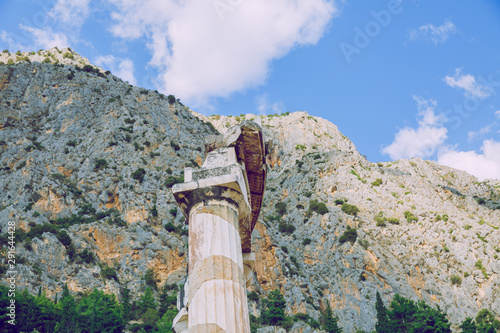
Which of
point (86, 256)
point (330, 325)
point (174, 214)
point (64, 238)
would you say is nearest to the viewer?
point (330, 325)

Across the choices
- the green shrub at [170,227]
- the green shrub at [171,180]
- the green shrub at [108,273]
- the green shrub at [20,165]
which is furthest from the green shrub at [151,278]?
the green shrub at [20,165]

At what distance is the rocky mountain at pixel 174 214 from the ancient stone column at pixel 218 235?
3195 centimetres

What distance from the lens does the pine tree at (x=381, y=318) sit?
3698cm

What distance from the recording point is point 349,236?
51750mm

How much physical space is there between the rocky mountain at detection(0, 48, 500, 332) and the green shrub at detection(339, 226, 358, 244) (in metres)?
0.12

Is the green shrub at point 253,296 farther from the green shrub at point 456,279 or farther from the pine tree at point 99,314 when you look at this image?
the green shrub at point 456,279

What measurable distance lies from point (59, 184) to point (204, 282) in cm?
4712

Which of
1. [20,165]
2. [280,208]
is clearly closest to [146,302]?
[20,165]

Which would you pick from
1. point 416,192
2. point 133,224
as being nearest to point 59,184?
point 133,224

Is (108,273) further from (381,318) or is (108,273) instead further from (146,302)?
(381,318)

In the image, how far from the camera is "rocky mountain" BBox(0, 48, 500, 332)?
43.8 m

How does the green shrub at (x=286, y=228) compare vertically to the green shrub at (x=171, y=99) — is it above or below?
below

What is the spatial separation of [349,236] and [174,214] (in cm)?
1941

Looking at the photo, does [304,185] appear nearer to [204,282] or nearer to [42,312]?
[42,312]
